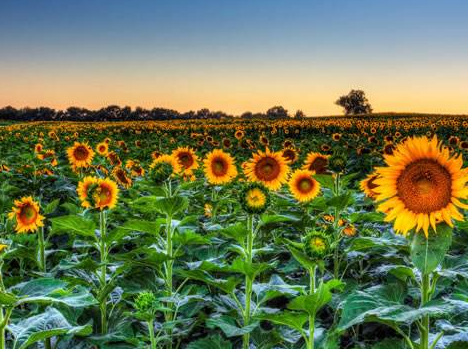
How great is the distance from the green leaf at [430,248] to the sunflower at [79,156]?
6.04 metres

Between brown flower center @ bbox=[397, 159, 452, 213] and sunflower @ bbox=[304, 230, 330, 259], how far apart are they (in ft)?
1.36

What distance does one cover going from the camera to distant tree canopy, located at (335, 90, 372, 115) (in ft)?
317

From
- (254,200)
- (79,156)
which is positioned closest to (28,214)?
(254,200)

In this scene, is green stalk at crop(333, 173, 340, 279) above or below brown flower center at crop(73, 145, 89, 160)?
below

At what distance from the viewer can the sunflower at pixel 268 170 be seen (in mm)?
4816

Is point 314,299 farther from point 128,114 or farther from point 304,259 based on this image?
point 128,114

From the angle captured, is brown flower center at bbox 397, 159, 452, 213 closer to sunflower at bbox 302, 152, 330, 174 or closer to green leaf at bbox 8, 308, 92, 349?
green leaf at bbox 8, 308, 92, 349

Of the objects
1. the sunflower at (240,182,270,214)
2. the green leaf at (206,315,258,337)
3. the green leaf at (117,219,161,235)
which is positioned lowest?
the green leaf at (206,315,258,337)

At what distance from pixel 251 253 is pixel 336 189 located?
1334mm

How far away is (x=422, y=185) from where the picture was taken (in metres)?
1.96

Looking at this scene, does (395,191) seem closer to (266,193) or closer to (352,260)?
(266,193)

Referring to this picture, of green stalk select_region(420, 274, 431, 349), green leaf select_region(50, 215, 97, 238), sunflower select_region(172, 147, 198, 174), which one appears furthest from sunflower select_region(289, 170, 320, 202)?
green stalk select_region(420, 274, 431, 349)

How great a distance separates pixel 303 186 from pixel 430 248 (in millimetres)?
3079

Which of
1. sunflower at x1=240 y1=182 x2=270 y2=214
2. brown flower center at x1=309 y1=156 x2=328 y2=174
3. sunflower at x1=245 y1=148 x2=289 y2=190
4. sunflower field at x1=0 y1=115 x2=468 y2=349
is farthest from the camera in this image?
brown flower center at x1=309 y1=156 x2=328 y2=174
